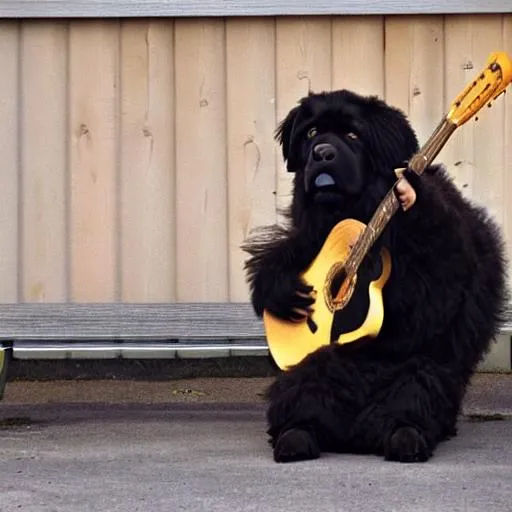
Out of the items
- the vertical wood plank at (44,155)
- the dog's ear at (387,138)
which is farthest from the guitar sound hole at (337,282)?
the vertical wood plank at (44,155)

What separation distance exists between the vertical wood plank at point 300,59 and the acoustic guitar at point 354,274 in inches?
67.2

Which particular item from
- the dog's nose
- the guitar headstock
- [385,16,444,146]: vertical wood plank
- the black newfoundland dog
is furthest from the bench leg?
[385,16,444,146]: vertical wood plank

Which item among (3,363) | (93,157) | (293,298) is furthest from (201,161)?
(293,298)

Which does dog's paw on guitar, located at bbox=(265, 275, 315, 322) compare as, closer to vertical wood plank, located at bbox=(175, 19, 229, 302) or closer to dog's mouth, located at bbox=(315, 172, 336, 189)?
dog's mouth, located at bbox=(315, 172, 336, 189)

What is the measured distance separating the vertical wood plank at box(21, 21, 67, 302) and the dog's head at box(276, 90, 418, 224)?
6.21ft

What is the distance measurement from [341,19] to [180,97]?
761 millimetres

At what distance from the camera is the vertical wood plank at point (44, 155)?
658 centimetres

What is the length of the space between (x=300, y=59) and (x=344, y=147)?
Result: 1.92 metres

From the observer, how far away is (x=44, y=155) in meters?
6.60

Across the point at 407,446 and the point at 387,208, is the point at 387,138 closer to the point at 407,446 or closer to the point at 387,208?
the point at 387,208

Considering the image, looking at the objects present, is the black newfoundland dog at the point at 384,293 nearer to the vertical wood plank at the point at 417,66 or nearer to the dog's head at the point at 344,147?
the dog's head at the point at 344,147

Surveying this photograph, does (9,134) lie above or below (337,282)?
above

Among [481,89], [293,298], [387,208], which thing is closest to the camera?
[387,208]

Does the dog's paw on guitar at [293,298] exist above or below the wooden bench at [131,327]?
above
